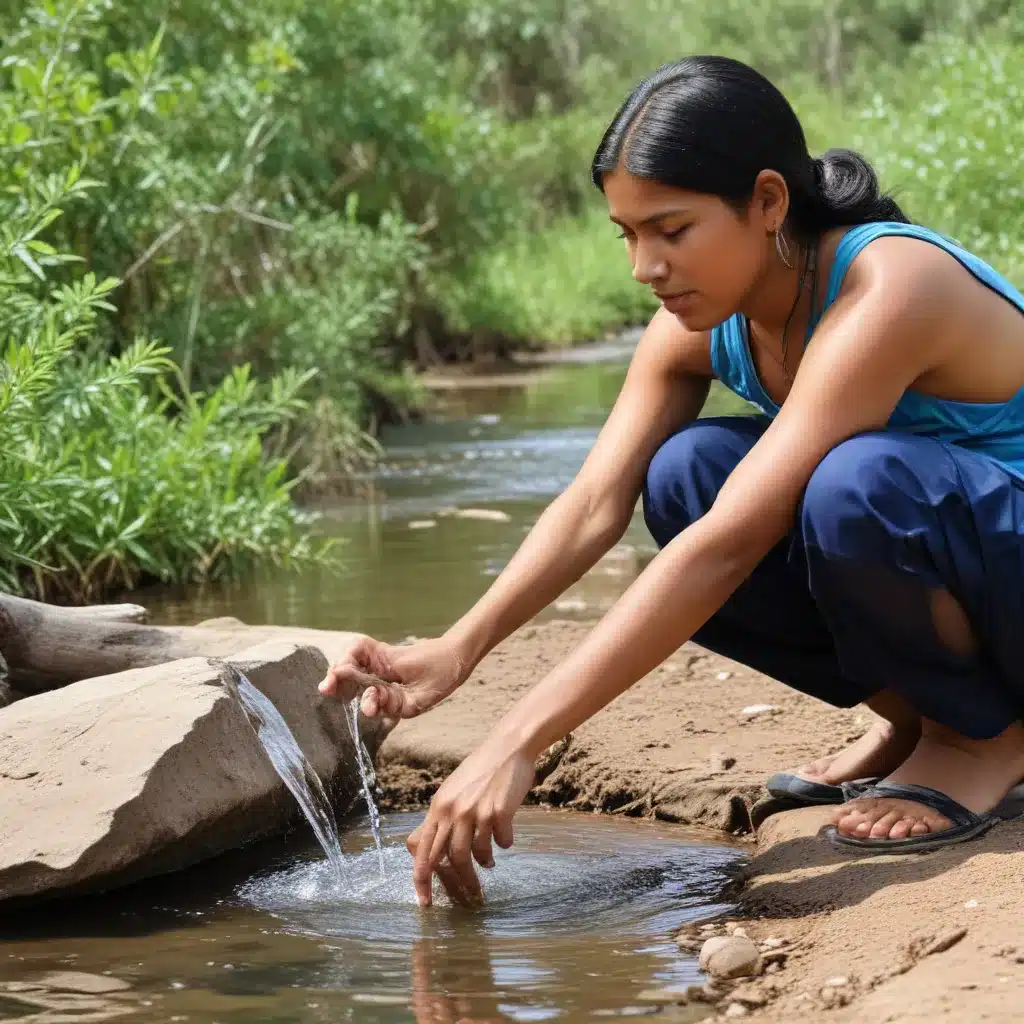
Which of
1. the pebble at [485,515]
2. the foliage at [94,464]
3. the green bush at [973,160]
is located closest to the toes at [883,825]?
the foliage at [94,464]

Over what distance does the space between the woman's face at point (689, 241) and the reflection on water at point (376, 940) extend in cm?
101

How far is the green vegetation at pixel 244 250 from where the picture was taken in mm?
5254

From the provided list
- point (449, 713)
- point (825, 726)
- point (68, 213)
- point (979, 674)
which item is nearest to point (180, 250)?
point (68, 213)

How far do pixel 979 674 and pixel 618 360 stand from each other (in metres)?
11.8

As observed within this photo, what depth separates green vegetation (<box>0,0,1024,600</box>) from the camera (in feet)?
17.2

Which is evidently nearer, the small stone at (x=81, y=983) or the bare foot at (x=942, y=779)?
the small stone at (x=81, y=983)

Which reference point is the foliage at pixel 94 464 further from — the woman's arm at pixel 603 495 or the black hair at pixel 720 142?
the black hair at pixel 720 142

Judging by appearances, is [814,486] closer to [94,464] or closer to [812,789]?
[812,789]

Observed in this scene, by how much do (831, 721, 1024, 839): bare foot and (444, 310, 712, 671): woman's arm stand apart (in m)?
0.64

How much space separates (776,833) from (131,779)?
3.74ft

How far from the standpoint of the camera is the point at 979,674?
2.91 m

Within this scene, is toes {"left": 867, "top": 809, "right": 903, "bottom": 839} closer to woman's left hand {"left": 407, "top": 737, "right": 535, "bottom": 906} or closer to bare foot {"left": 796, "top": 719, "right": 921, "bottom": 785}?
bare foot {"left": 796, "top": 719, "right": 921, "bottom": 785}

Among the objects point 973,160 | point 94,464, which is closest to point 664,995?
point 94,464

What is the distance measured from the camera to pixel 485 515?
23.7ft
